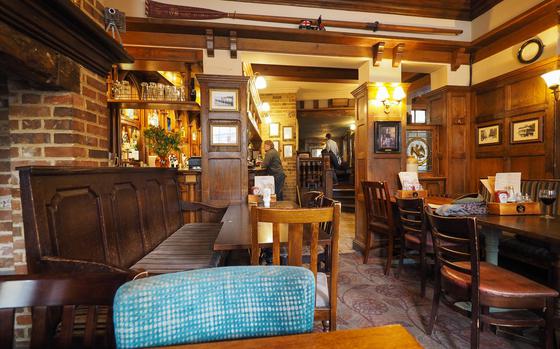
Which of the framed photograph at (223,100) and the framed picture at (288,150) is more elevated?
the framed photograph at (223,100)

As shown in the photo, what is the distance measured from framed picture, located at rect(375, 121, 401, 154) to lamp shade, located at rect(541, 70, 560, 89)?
158 cm

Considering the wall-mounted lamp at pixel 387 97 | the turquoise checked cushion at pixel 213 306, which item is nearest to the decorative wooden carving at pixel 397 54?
the wall-mounted lamp at pixel 387 97

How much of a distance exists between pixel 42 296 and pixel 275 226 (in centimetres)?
91

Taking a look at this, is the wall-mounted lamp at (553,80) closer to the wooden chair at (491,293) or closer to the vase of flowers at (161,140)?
the wooden chair at (491,293)

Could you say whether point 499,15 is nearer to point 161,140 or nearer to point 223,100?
point 223,100

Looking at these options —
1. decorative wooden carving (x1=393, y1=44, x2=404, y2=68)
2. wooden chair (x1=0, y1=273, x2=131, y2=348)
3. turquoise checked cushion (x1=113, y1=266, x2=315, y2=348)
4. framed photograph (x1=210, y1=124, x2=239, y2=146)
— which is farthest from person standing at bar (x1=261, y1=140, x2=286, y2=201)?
turquoise checked cushion (x1=113, y1=266, x2=315, y2=348)

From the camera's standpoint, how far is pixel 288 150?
722cm

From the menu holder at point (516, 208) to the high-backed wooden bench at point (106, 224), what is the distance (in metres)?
2.25

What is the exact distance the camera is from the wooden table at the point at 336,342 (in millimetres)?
515

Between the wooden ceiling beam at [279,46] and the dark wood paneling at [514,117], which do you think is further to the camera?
the wooden ceiling beam at [279,46]

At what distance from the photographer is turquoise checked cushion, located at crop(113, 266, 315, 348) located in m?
0.58

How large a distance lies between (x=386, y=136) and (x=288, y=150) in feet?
11.9

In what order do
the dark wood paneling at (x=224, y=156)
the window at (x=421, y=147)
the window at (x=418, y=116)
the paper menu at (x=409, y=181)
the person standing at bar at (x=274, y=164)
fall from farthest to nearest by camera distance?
the person standing at bar at (x=274, y=164)
the window at (x=418, y=116)
the window at (x=421, y=147)
the paper menu at (x=409, y=181)
the dark wood paneling at (x=224, y=156)

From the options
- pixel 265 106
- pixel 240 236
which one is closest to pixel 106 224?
pixel 240 236
